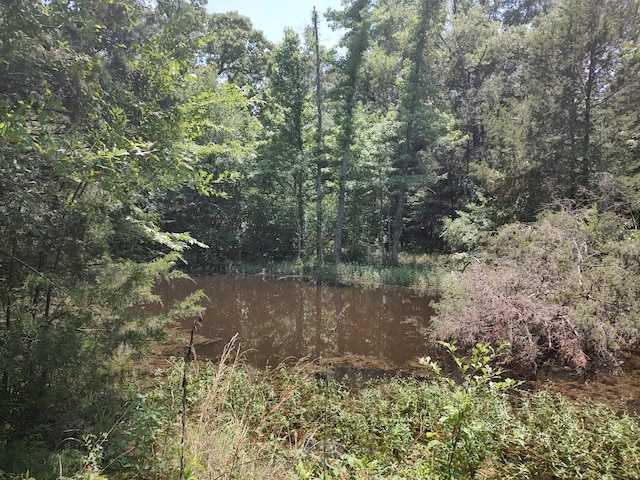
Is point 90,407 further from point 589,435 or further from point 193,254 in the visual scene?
point 193,254

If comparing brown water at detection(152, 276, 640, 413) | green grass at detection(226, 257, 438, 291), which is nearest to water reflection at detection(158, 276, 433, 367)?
brown water at detection(152, 276, 640, 413)

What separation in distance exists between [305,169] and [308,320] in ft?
33.1

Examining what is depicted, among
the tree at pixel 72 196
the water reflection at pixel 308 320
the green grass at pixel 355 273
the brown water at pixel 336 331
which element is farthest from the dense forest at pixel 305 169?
the water reflection at pixel 308 320

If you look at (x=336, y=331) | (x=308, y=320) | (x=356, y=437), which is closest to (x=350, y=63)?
(x=308, y=320)

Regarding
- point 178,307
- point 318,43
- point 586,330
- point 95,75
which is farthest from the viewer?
point 318,43

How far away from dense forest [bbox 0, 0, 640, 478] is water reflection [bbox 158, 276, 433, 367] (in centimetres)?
117

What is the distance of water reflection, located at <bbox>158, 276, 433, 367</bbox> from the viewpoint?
24.9 feet

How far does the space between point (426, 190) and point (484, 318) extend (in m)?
15.4

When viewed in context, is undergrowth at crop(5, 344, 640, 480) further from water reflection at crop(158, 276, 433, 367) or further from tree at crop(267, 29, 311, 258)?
tree at crop(267, 29, 311, 258)

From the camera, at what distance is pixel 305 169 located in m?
18.5

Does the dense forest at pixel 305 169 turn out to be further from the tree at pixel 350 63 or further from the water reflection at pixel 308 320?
the water reflection at pixel 308 320

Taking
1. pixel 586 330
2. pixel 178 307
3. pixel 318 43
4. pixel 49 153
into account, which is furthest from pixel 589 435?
pixel 318 43

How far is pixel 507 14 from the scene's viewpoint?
26.3 m

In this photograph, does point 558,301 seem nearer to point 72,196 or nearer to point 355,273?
point 72,196
